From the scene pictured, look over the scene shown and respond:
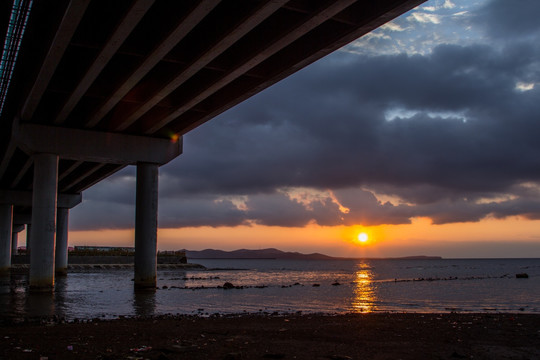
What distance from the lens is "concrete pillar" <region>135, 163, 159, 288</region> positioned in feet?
87.1

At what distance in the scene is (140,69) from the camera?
717 inches

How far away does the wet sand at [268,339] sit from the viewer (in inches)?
325

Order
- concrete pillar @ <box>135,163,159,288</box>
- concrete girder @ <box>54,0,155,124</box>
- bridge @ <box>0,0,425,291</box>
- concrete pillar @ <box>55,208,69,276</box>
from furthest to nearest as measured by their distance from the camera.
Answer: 1. concrete pillar @ <box>55,208,69,276</box>
2. concrete pillar @ <box>135,163,159,288</box>
3. bridge @ <box>0,0,425,291</box>
4. concrete girder @ <box>54,0,155,124</box>

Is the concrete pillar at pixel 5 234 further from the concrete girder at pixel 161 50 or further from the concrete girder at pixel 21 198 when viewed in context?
the concrete girder at pixel 161 50

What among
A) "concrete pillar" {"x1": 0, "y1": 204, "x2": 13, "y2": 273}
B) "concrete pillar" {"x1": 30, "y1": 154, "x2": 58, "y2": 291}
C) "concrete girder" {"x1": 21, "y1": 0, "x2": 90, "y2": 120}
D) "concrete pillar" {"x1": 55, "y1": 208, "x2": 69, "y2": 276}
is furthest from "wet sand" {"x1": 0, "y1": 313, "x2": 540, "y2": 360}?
"concrete pillar" {"x1": 0, "y1": 204, "x2": 13, "y2": 273}

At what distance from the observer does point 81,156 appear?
84.0 ft

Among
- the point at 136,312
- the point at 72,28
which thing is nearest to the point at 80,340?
the point at 136,312

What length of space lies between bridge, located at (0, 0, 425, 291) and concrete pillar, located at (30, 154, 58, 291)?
51 mm

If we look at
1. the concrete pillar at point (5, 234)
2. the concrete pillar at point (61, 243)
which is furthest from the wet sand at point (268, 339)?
the concrete pillar at point (5, 234)

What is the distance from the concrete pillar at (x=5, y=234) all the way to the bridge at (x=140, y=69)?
58.7 ft

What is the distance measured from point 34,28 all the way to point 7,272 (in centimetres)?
3842

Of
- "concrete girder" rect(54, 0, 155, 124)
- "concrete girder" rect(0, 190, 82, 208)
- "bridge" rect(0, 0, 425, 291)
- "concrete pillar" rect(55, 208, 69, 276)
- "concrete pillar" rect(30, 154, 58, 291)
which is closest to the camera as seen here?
"concrete girder" rect(54, 0, 155, 124)

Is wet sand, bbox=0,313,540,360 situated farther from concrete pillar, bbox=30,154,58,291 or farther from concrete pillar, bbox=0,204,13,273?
concrete pillar, bbox=0,204,13,273

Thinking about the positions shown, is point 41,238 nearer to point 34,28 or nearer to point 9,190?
point 34,28
